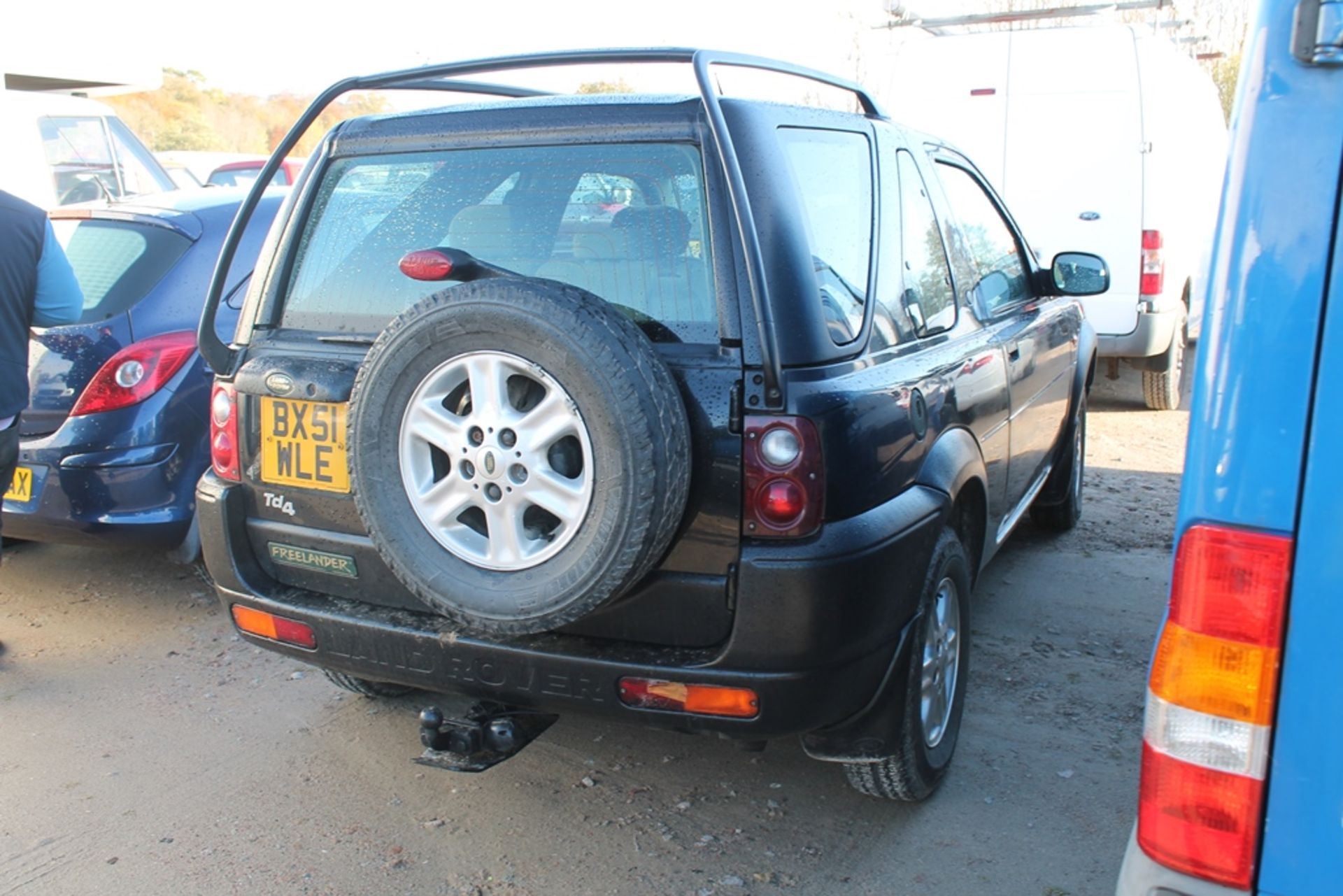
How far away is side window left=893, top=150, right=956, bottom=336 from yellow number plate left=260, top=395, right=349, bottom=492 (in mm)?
1509

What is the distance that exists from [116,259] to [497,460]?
3.05 meters

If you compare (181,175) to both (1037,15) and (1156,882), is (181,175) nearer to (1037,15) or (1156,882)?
(1037,15)

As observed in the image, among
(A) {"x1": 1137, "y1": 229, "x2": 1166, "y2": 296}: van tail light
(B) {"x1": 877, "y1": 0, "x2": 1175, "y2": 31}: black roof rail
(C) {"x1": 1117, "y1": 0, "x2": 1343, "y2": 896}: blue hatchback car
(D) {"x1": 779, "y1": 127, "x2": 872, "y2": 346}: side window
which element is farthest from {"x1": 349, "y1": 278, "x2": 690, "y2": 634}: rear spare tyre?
(B) {"x1": 877, "y1": 0, "x2": 1175, "y2": 31}: black roof rail

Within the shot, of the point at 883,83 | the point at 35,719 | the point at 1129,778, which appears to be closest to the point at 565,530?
the point at 1129,778

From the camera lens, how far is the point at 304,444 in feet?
9.56

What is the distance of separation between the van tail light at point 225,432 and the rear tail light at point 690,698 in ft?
4.11

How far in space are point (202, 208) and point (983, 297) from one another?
3.28 m

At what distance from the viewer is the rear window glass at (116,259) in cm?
A: 452

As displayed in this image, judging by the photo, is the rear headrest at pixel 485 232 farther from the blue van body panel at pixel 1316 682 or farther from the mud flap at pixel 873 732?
the blue van body panel at pixel 1316 682

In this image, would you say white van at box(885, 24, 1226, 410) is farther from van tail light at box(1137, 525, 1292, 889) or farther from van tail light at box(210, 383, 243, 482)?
van tail light at box(1137, 525, 1292, 889)

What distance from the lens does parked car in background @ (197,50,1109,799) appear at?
8.04 feet

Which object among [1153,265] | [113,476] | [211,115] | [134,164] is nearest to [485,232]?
[113,476]

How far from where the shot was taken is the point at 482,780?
3.33 metres

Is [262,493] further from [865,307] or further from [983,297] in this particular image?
[983,297]
